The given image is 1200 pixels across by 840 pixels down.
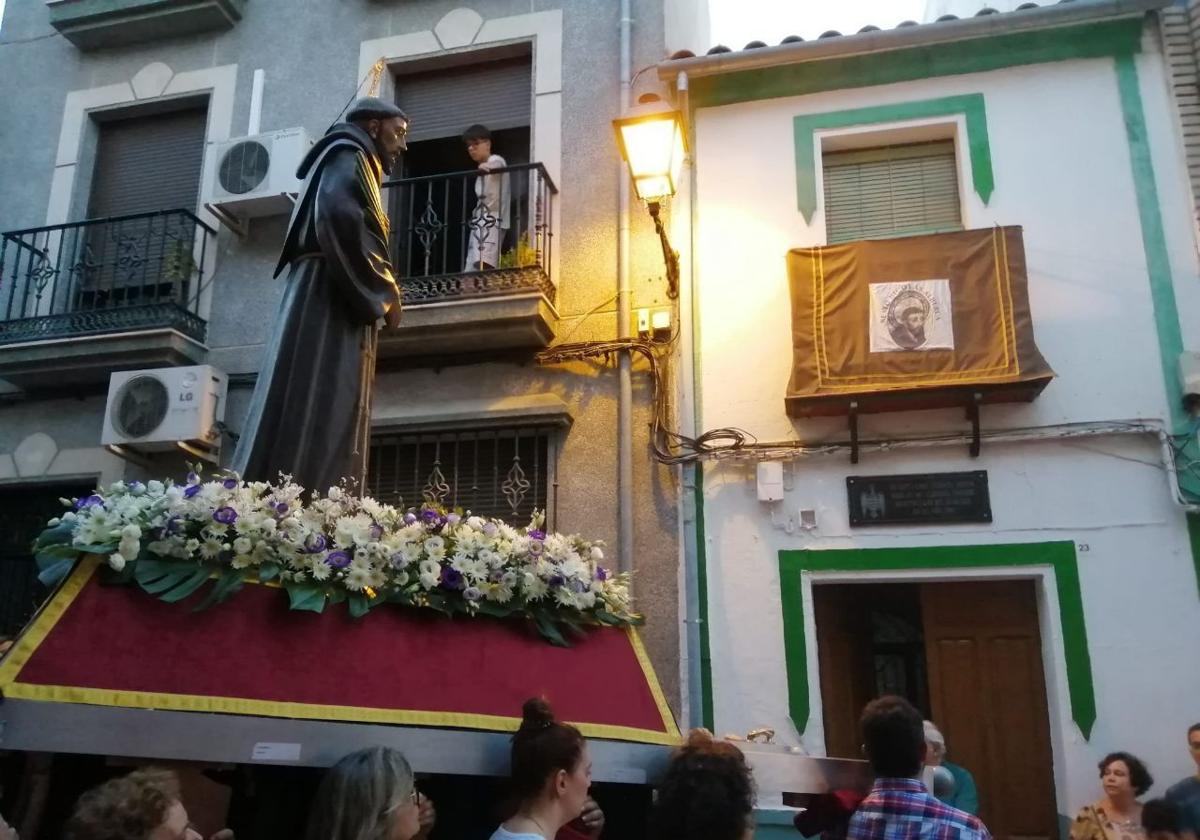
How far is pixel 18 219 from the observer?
8680mm

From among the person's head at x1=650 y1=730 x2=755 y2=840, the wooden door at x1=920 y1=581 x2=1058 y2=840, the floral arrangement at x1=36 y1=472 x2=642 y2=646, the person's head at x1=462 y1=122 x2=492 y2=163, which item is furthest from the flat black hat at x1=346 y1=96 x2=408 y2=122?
the wooden door at x1=920 y1=581 x2=1058 y2=840

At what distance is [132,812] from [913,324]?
213 inches

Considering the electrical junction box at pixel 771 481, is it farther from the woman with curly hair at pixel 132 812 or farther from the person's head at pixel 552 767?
the woman with curly hair at pixel 132 812

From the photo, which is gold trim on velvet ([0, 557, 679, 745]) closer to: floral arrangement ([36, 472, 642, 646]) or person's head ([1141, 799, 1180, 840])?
floral arrangement ([36, 472, 642, 646])

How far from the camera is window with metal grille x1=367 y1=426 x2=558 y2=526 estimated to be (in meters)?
7.05

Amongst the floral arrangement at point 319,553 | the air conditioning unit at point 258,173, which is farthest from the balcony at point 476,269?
the floral arrangement at point 319,553

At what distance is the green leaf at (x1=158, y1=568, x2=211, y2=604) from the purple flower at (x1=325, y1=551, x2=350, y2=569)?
12.0 inches

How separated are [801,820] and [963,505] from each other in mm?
3682

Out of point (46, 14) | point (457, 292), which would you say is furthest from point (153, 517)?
point (46, 14)

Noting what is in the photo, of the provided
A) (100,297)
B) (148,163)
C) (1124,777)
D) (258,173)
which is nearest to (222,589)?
(1124,777)

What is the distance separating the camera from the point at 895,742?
9.39ft

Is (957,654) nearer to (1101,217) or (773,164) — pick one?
(1101,217)

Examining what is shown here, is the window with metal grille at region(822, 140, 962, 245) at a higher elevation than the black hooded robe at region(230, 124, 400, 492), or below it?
higher

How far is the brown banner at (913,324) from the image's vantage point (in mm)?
6160
